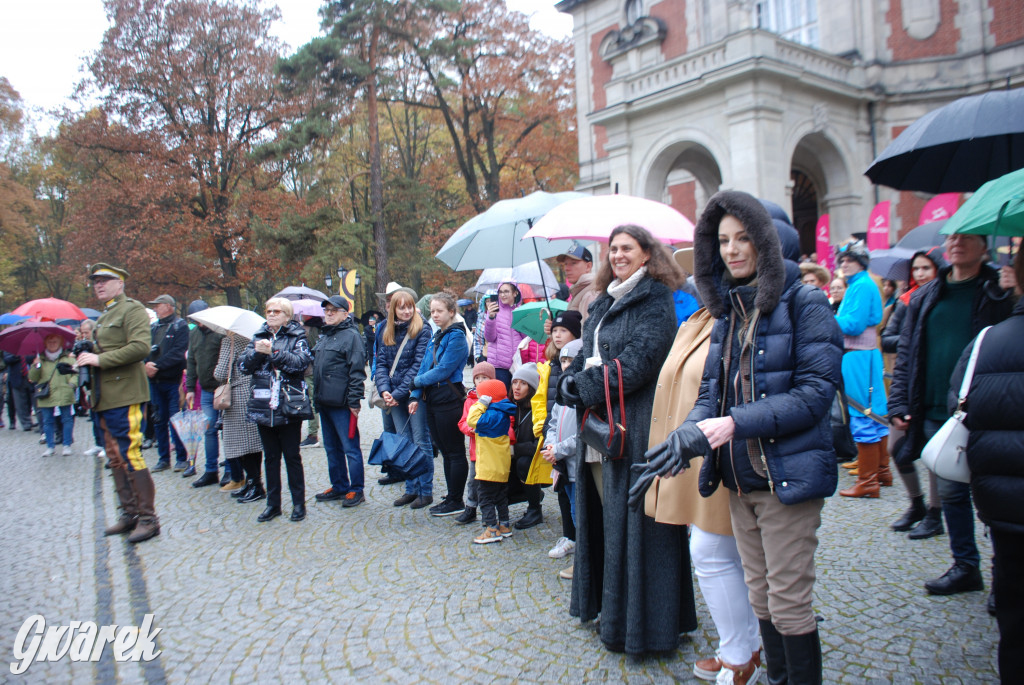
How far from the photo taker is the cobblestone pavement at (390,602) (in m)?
3.07

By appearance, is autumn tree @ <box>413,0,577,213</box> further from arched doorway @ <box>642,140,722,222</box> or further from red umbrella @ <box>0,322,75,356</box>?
red umbrella @ <box>0,322,75,356</box>

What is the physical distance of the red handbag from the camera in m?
3.01

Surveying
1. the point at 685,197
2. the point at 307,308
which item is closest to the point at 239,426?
the point at 307,308

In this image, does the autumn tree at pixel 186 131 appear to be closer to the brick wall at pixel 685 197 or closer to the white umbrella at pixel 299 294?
the white umbrella at pixel 299 294

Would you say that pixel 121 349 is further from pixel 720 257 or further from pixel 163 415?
pixel 720 257

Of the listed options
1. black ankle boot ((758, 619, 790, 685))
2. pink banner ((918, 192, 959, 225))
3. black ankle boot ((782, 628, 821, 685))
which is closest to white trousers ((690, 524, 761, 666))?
black ankle boot ((758, 619, 790, 685))

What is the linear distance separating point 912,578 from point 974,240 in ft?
6.41

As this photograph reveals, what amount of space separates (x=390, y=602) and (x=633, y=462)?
1.84m

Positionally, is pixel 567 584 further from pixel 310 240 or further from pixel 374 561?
pixel 310 240

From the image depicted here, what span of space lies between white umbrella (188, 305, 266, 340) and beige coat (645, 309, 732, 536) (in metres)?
4.38

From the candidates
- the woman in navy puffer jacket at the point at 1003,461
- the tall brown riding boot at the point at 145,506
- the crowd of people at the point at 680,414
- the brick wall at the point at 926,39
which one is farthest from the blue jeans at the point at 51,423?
the brick wall at the point at 926,39

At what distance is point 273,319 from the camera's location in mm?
5793

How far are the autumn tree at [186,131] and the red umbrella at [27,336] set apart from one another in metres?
15.1

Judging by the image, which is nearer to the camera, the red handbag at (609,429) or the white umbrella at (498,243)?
the red handbag at (609,429)
